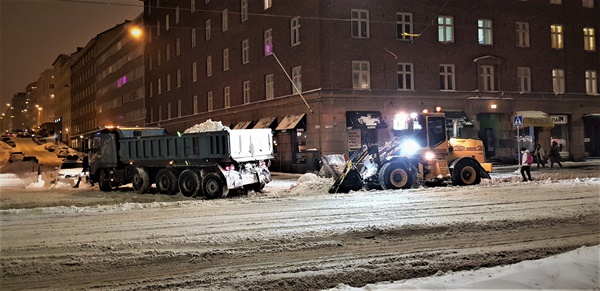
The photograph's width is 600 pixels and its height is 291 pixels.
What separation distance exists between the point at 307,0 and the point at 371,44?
4834 mm

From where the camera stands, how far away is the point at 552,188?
1723 centimetres

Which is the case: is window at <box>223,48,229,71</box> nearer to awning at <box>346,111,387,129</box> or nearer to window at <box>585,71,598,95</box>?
awning at <box>346,111,387,129</box>

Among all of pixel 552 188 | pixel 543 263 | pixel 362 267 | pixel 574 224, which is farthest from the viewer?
pixel 552 188

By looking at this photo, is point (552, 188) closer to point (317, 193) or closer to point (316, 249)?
point (317, 193)

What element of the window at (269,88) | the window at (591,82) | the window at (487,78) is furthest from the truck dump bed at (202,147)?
the window at (591,82)

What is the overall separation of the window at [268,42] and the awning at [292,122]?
18.1 ft

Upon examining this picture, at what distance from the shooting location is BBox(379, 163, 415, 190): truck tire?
17.6 meters

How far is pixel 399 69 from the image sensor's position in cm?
3098

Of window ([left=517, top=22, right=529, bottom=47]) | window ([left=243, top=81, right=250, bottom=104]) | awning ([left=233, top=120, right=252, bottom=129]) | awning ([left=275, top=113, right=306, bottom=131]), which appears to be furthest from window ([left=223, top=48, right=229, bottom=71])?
window ([left=517, top=22, right=529, bottom=47])

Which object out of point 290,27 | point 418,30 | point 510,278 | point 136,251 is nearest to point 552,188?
point 510,278

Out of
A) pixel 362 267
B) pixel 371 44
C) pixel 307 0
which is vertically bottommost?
pixel 362 267

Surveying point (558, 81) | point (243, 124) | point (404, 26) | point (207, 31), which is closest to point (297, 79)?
point (243, 124)

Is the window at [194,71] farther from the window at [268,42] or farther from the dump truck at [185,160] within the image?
the dump truck at [185,160]

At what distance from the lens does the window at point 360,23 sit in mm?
29984
